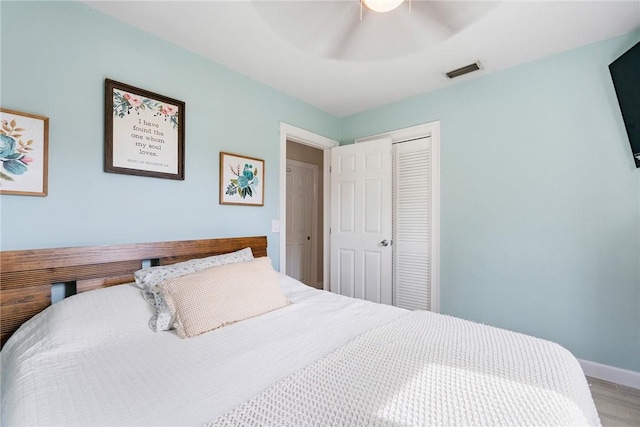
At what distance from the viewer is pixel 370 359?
103cm

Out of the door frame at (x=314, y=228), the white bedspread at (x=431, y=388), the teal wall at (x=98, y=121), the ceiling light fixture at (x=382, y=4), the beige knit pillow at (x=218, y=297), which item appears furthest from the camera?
the door frame at (x=314, y=228)

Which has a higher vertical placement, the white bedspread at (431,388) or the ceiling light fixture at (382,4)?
the ceiling light fixture at (382,4)

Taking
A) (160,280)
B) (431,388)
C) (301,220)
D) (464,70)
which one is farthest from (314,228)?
(431,388)

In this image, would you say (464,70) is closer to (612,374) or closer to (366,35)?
(366,35)

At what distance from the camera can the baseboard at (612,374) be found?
190 cm

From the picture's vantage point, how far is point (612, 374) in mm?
1973

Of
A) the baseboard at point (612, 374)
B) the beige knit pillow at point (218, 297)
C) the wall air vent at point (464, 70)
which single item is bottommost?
the baseboard at point (612, 374)

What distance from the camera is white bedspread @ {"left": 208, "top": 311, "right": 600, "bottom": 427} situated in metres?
0.72

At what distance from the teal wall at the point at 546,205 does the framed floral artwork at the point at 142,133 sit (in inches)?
90.2

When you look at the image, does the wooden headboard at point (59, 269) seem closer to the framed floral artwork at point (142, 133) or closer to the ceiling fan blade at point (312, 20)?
the framed floral artwork at point (142, 133)

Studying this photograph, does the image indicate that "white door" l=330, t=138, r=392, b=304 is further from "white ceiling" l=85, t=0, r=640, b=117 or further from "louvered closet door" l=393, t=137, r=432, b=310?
"white ceiling" l=85, t=0, r=640, b=117

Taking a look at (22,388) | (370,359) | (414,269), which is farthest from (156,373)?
(414,269)

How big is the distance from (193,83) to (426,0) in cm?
168

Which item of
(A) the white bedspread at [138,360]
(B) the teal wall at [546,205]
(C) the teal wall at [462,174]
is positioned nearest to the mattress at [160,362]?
(A) the white bedspread at [138,360]
